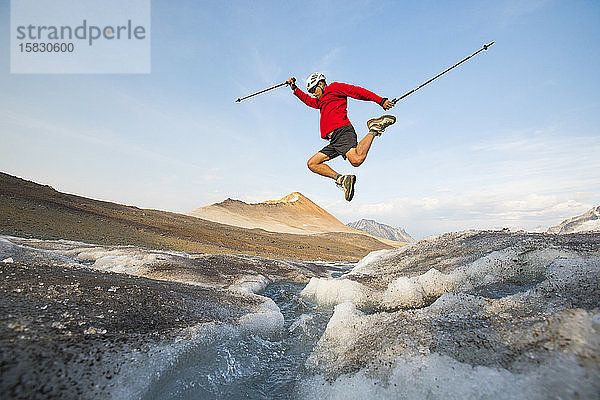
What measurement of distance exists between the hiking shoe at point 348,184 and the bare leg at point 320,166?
243 mm

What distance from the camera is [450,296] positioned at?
9.53ft

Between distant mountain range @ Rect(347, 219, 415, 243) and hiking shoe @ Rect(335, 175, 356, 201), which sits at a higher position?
hiking shoe @ Rect(335, 175, 356, 201)

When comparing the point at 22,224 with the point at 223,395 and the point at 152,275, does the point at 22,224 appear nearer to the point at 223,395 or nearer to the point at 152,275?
the point at 152,275

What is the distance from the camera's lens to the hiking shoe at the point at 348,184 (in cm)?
562

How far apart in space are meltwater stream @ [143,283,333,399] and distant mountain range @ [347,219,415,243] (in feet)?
293

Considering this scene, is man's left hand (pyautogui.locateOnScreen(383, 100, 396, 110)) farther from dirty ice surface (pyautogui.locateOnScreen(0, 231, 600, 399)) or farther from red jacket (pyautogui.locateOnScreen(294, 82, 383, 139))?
dirty ice surface (pyautogui.locateOnScreen(0, 231, 600, 399))

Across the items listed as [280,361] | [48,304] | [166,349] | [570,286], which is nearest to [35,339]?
[48,304]

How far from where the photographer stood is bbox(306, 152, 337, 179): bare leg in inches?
235

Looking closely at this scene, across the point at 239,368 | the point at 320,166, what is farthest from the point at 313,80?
the point at 239,368

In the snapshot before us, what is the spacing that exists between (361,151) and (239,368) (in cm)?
389

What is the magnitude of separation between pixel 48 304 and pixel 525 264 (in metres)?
4.88

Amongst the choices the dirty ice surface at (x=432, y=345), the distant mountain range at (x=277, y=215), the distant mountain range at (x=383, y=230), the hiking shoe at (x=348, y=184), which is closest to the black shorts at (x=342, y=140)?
the hiking shoe at (x=348, y=184)

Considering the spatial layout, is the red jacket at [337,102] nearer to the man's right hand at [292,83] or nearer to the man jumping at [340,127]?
the man jumping at [340,127]

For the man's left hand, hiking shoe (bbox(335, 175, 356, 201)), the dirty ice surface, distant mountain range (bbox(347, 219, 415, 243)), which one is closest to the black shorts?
hiking shoe (bbox(335, 175, 356, 201))
